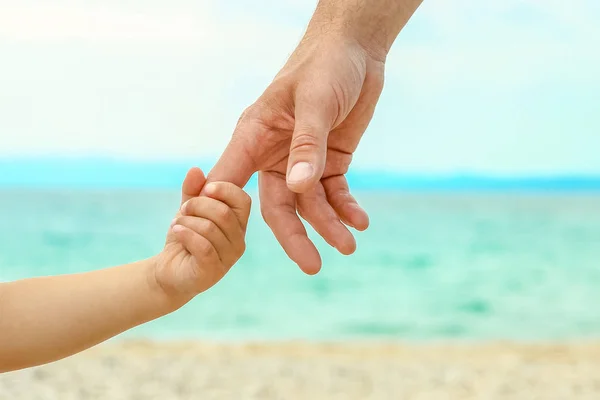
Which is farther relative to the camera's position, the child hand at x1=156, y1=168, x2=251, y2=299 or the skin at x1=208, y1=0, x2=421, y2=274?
the skin at x1=208, y1=0, x2=421, y2=274

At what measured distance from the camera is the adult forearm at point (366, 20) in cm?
183

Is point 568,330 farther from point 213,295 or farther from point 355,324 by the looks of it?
point 213,295

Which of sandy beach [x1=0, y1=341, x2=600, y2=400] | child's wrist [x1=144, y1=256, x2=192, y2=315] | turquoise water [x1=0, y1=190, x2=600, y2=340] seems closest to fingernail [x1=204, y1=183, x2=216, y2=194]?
child's wrist [x1=144, y1=256, x2=192, y2=315]

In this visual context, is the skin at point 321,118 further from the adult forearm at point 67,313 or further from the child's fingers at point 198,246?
the adult forearm at point 67,313

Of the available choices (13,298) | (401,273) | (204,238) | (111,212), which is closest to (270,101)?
(204,238)

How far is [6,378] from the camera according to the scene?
12.9 ft

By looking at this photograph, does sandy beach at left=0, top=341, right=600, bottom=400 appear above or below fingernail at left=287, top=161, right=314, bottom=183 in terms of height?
above

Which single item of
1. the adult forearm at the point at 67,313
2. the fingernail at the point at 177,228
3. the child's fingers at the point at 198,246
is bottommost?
the adult forearm at the point at 67,313

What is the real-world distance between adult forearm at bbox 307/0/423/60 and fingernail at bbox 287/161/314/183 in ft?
1.59

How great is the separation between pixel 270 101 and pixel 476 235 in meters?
14.3

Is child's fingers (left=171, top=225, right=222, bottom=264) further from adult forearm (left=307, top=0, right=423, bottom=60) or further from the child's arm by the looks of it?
adult forearm (left=307, top=0, right=423, bottom=60)

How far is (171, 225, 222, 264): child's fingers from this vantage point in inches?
59.0

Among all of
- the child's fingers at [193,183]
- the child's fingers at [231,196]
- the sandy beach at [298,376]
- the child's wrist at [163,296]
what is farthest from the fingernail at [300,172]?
the sandy beach at [298,376]

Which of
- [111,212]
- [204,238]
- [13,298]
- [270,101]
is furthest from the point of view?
[111,212]
